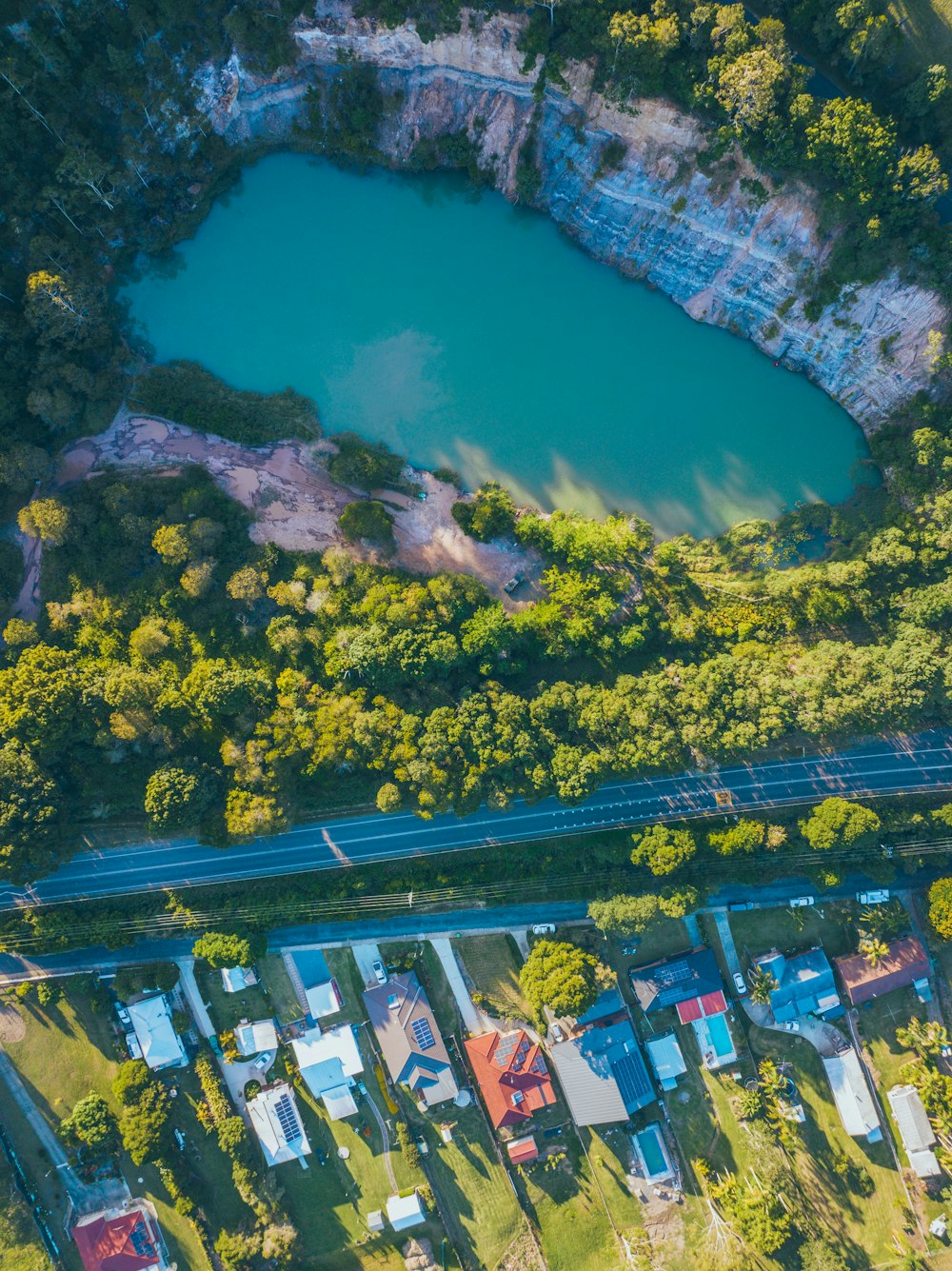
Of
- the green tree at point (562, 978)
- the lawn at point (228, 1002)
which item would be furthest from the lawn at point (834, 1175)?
the lawn at point (228, 1002)

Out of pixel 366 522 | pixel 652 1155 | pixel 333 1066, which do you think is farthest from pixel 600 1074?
pixel 366 522

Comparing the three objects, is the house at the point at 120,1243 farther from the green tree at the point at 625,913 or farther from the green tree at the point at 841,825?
the green tree at the point at 841,825

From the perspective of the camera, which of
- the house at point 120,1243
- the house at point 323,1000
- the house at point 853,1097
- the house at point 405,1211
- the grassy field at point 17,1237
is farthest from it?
the house at point 323,1000

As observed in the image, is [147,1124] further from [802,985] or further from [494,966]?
[802,985]

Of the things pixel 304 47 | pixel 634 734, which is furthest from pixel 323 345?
pixel 634 734

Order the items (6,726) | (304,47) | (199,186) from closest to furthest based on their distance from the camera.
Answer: (6,726) → (304,47) → (199,186)

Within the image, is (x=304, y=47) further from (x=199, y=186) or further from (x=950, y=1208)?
(x=950, y=1208)
